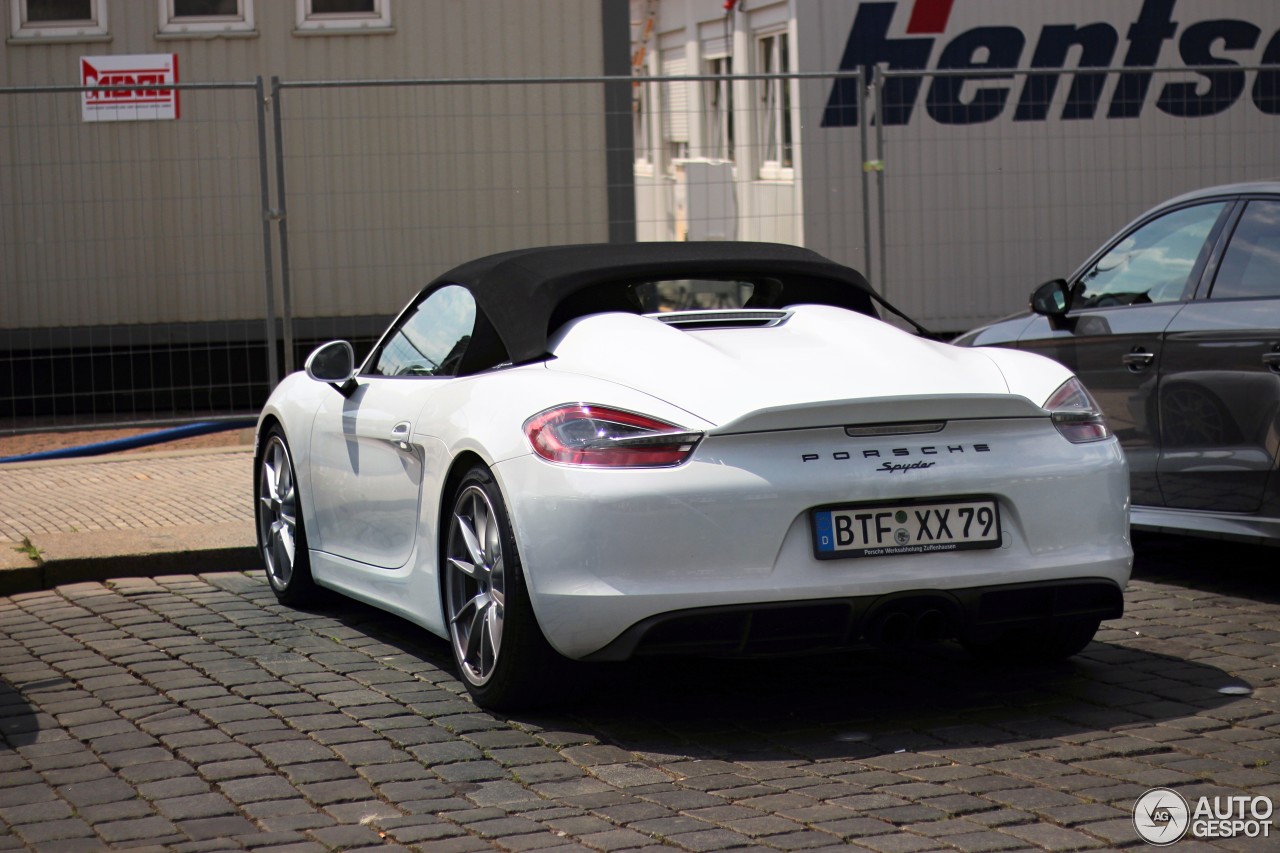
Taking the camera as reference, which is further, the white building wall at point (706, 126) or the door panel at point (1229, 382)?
the white building wall at point (706, 126)

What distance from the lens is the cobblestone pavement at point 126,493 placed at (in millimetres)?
8695

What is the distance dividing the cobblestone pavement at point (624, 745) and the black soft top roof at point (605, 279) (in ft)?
3.70

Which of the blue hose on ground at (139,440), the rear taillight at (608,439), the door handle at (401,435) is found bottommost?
the blue hose on ground at (139,440)

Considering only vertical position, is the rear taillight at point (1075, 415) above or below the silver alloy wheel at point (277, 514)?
above

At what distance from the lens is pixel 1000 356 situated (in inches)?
215

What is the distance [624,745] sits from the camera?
483cm

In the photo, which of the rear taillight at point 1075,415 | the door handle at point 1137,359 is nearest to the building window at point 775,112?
the door handle at point 1137,359

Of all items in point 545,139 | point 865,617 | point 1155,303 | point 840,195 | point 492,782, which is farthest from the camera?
point 840,195

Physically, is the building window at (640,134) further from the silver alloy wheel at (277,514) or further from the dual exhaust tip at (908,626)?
the dual exhaust tip at (908,626)

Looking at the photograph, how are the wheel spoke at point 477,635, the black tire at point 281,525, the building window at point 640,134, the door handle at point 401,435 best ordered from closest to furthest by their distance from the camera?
1. the wheel spoke at point 477,635
2. the door handle at point 401,435
3. the black tire at point 281,525
4. the building window at point 640,134

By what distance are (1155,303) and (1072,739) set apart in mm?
2864

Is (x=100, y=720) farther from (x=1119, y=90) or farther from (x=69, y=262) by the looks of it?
(x=1119, y=90)

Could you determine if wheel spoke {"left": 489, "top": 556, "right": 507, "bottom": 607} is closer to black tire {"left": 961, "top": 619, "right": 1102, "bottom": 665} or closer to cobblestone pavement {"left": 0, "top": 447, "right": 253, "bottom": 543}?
black tire {"left": 961, "top": 619, "right": 1102, "bottom": 665}

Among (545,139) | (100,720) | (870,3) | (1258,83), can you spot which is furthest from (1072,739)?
(1258,83)
